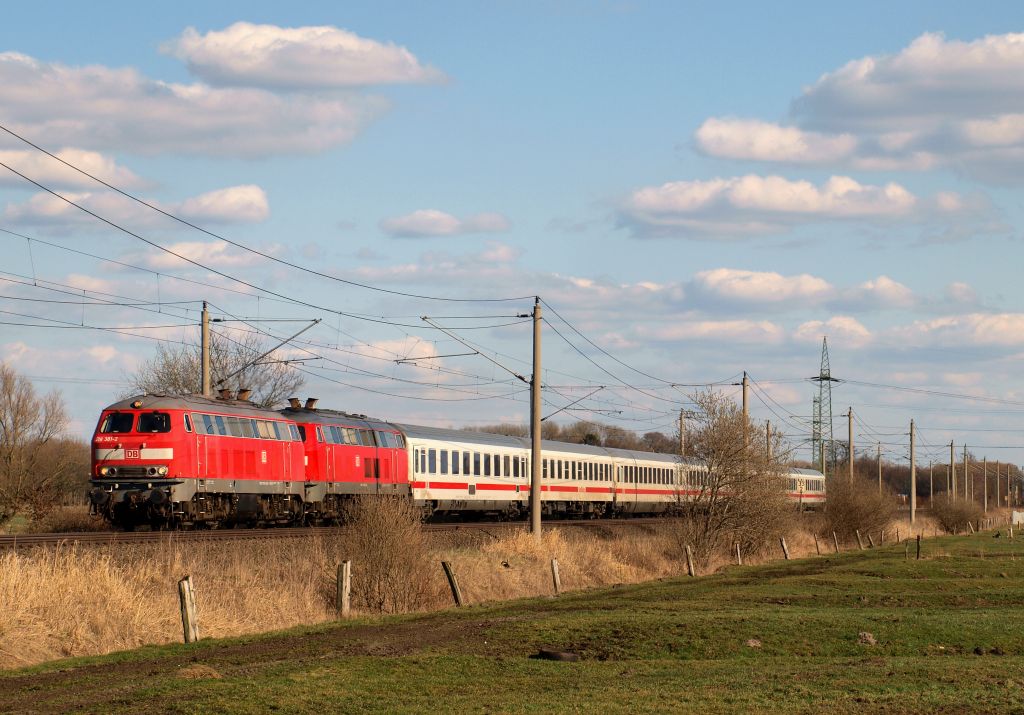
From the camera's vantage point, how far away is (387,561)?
2622 centimetres

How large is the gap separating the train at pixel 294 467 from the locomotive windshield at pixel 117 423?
27 mm

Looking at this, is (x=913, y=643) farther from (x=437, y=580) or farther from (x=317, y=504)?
(x=317, y=504)

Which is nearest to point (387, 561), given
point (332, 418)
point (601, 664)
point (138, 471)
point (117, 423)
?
point (601, 664)

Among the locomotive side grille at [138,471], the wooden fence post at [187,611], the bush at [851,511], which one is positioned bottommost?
the bush at [851,511]

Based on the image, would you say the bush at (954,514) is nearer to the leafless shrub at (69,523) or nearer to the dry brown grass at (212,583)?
the dry brown grass at (212,583)

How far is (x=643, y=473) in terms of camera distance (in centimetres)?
7375

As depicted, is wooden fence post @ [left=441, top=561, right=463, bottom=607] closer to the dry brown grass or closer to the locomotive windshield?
the dry brown grass

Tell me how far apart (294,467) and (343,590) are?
1728 cm

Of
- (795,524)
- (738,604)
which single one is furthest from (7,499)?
(738,604)

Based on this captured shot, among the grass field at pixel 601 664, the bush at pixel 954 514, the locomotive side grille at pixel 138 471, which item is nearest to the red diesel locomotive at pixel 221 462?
the locomotive side grille at pixel 138 471

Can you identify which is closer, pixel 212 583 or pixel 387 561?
pixel 212 583

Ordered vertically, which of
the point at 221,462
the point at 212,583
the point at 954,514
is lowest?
the point at 954,514

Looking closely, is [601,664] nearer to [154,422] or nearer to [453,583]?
[453,583]

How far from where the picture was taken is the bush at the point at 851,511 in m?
64.8
